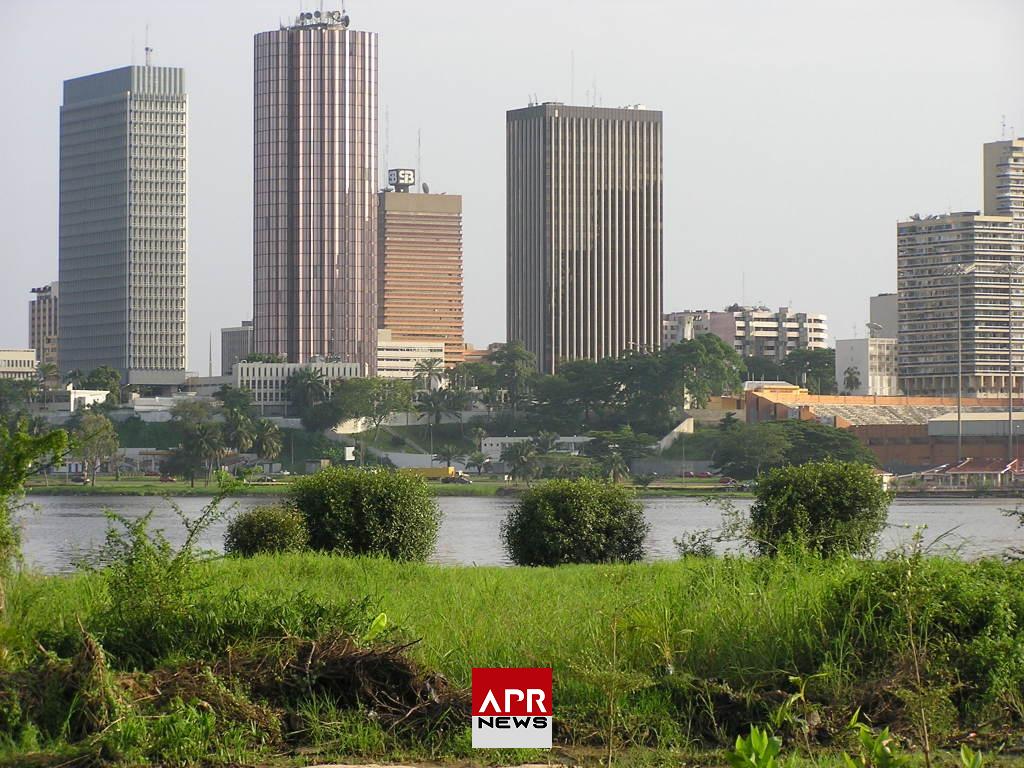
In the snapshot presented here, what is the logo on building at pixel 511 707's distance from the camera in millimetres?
6551

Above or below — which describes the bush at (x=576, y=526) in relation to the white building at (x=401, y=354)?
below

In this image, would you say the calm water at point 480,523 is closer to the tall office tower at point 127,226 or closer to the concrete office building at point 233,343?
the tall office tower at point 127,226

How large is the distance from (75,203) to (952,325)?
83.9 meters

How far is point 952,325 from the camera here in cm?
14600

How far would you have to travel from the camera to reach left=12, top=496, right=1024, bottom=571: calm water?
37.3 metres

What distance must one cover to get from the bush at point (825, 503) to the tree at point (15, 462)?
10.7m

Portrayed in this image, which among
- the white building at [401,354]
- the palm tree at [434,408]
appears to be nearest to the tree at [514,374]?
the palm tree at [434,408]

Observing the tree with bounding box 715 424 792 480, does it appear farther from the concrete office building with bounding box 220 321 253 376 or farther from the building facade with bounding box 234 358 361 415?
the concrete office building with bounding box 220 321 253 376

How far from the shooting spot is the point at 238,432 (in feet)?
330

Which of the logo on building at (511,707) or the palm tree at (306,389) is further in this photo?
the palm tree at (306,389)

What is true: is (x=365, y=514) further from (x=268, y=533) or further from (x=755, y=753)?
(x=755, y=753)

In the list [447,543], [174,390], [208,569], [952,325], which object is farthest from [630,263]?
[208,569]

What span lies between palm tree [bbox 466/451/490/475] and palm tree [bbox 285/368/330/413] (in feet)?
59.7

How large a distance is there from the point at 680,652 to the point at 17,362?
175 meters
